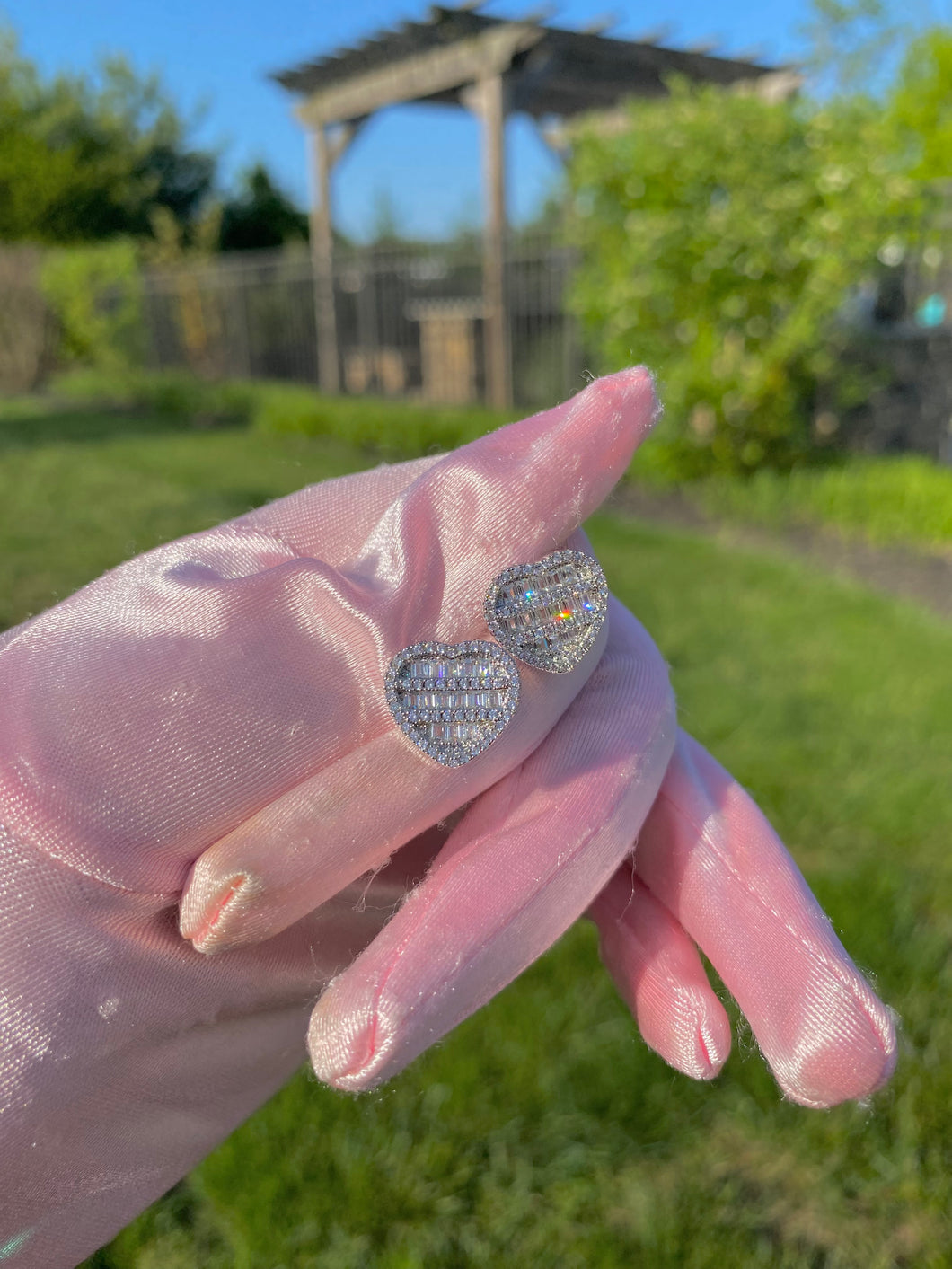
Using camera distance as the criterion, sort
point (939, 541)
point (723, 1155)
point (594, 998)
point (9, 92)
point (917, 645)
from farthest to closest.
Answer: point (9, 92), point (939, 541), point (917, 645), point (594, 998), point (723, 1155)

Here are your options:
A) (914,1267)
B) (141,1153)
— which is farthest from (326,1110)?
(914,1267)

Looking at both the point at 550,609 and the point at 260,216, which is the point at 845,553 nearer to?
the point at 550,609

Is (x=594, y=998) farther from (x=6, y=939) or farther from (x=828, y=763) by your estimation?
(x=6, y=939)

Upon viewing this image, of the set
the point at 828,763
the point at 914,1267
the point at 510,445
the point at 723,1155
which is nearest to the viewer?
the point at 510,445

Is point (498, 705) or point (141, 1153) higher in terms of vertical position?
point (498, 705)

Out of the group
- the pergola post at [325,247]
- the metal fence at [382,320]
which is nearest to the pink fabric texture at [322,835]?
the metal fence at [382,320]

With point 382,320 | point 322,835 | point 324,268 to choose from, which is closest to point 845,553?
point 322,835
